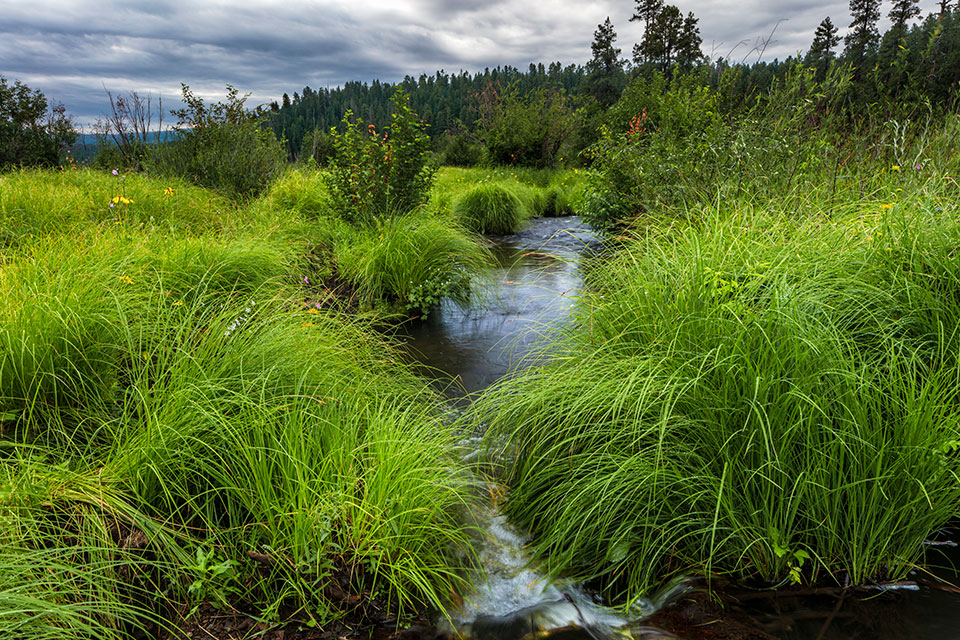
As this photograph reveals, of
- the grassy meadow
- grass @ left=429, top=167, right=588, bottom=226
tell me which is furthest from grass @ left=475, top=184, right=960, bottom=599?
grass @ left=429, top=167, right=588, bottom=226

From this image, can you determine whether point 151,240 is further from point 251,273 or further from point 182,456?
point 182,456

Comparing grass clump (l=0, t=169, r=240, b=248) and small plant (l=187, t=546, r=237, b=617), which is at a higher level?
grass clump (l=0, t=169, r=240, b=248)

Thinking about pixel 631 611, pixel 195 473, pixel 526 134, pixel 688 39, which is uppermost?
pixel 688 39

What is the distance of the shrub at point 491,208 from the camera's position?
11.1 m

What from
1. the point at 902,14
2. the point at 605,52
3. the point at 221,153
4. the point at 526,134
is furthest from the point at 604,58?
the point at 221,153

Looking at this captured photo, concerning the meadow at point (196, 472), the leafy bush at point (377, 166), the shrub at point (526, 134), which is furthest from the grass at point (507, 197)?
the meadow at point (196, 472)

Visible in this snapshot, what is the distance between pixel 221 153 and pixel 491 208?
5.18m

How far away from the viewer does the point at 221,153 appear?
30.8ft

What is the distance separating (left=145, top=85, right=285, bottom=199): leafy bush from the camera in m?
9.23

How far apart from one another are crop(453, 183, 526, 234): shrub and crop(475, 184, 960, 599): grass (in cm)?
854

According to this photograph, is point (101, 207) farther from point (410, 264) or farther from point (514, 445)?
point (514, 445)

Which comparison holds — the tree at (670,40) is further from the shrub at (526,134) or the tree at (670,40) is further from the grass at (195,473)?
the grass at (195,473)

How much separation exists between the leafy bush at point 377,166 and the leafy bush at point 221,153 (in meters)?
2.62

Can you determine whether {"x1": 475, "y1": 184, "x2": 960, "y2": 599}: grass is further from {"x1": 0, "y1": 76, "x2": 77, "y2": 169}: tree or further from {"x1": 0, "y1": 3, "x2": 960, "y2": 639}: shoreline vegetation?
{"x1": 0, "y1": 76, "x2": 77, "y2": 169}: tree
